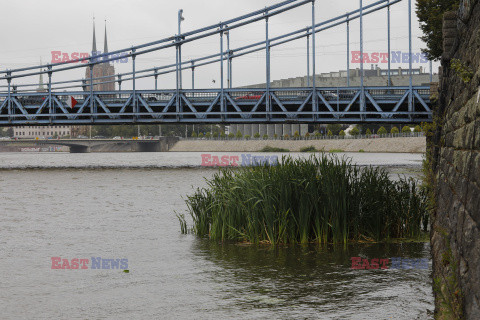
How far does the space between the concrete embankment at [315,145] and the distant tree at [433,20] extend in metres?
51.3

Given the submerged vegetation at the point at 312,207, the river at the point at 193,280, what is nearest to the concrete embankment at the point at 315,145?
the river at the point at 193,280

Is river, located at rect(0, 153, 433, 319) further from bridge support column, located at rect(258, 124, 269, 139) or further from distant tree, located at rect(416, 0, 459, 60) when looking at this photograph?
bridge support column, located at rect(258, 124, 269, 139)

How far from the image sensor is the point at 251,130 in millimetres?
172500

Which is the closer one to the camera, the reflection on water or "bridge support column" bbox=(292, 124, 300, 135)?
the reflection on water

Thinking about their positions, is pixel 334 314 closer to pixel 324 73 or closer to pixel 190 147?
pixel 190 147

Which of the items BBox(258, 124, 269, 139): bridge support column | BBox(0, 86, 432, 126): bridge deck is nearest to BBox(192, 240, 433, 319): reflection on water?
BBox(0, 86, 432, 126): bridge deck

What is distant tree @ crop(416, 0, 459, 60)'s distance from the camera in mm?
34281

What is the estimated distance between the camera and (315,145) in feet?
440

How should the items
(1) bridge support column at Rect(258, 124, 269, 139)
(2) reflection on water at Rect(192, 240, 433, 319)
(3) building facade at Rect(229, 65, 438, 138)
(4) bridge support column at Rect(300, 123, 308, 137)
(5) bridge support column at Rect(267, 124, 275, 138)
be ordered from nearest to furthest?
1. (2) reflection on water at Rect(192, 240, 433, 319)
2. (3) building facade at Rect(229, 65, 438, 138)
3. (4) bridge support column at Rect(300, 123, 308, 137)
4. (5) bridge support column at Rect(267, 124, 275, 138)
5. (1) bridge support column at Rect(258, 124, 269, 139)

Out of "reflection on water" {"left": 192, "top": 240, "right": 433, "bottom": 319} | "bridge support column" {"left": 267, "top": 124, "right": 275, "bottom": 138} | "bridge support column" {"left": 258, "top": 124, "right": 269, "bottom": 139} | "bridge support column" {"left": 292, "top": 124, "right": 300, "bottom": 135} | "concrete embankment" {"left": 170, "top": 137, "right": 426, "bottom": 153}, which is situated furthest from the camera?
"bridge support column" {"left": 258, "top": 124, "right": 269, "bottom": 139}

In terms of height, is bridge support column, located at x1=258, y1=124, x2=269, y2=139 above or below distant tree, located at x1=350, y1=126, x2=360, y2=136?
above

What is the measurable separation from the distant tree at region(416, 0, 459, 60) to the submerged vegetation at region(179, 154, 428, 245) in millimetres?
21181

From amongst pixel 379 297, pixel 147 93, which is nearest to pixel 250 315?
pixel 379 297

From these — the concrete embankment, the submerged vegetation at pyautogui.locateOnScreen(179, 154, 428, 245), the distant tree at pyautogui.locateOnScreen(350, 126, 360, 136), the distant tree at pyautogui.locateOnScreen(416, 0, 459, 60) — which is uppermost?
the distant tree at pyautogui.locateOnScreen(416, 0, 459, 60)
